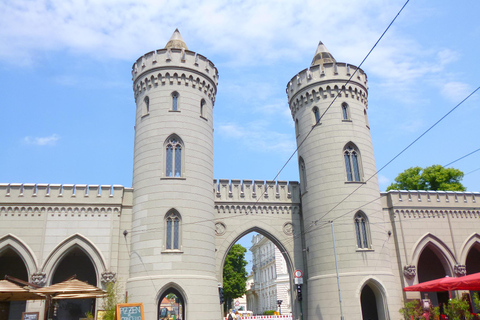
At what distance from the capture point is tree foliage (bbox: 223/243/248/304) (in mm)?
49344

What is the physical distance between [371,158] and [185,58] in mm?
12096

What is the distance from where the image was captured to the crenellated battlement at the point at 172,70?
23500mm

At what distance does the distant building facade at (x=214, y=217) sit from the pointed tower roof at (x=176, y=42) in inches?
5.7

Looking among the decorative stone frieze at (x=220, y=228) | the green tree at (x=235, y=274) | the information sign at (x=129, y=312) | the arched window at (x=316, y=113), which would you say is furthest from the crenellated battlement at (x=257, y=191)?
the green tree at (x=235, y=274)

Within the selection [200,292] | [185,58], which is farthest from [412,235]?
[185,58]

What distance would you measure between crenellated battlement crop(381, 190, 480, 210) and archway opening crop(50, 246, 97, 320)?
1738 centimetres

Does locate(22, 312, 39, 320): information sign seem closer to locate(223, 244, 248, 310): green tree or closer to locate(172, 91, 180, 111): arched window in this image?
locate(172, 91, 180, 111): arched window

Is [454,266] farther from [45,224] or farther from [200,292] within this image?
[45,224]

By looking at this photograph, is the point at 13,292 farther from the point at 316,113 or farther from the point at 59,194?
the point at 316,113

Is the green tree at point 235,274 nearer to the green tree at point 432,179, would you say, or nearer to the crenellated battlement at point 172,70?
the green tree at point 432,179

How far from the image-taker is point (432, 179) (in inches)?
1492

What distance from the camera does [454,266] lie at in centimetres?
2384

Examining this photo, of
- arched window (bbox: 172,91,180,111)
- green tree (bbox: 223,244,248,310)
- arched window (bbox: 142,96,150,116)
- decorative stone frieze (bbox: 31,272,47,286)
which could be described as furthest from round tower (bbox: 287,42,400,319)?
green tree (bbox: 223,244,248,310)

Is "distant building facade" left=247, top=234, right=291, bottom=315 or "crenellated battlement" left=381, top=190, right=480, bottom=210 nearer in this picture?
"crenellated battlement" left=381, top=190, right=480, bottom=210
